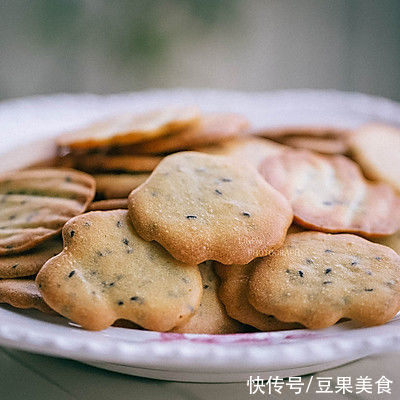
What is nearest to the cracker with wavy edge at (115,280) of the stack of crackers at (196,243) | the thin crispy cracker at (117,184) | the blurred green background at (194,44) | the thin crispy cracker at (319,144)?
the stack of crackers at (196,243)

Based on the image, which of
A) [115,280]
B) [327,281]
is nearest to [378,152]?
[327,281]

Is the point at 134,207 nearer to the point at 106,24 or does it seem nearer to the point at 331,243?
the point at 331,243

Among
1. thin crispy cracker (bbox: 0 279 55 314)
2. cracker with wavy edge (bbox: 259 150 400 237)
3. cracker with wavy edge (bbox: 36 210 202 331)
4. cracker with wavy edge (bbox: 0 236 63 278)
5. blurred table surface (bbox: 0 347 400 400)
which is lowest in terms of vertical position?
blurred table surface (bbox: 0 347 400 400)

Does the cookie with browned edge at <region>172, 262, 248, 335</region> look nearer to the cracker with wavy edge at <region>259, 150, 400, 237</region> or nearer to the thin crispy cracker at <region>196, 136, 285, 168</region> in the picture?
the cracker with wavy edge at <region>259, 150, 400, 237</region>

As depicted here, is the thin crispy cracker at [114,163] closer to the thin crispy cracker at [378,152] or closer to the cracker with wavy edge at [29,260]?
the cracker with wavy edge at [29,260]

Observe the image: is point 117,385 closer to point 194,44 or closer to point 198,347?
point 198,347

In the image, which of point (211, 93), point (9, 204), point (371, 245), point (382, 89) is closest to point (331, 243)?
point (371, 245)

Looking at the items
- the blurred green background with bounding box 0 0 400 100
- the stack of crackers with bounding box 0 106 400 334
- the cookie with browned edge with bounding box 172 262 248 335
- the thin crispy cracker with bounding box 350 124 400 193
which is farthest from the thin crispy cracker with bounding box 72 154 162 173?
the blurred green background with bounding box 0 0 400 100
